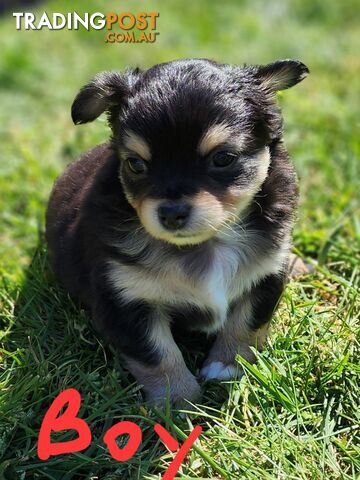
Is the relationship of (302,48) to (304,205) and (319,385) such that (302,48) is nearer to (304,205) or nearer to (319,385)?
(304,205)

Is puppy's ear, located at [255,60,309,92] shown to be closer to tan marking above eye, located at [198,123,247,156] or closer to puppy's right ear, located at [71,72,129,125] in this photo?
tan marking above eye, located at [198,123,247,156]

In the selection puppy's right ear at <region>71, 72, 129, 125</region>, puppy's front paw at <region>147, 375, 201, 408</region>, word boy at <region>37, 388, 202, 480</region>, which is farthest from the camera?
puppy's front paw at <region>147, 375, 201, 408</region>

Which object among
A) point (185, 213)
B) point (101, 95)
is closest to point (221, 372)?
point (185, 213)

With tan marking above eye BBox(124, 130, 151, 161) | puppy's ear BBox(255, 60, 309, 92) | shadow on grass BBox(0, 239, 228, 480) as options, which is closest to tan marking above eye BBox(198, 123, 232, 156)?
tan marking above eye BBox(124, 130, 151, 161)

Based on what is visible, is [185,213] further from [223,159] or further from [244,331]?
[244,331]

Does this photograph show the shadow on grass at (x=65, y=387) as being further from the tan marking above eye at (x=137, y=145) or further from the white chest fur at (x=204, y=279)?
the tan marking above eye at (x=137, y=145)

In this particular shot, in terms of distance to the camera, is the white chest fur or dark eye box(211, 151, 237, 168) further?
the white chest fur
